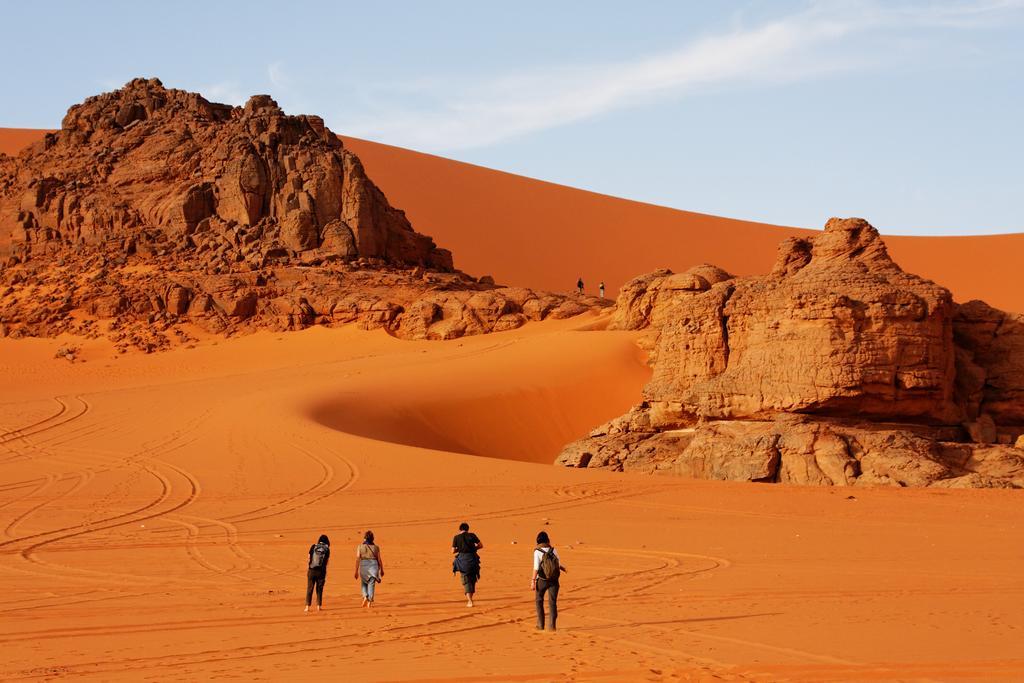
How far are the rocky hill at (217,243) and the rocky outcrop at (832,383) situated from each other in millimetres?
12553

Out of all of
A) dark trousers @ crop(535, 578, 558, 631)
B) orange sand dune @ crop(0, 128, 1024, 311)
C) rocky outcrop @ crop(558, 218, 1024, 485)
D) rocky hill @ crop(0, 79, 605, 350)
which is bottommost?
dark trousers @ crop(535, 578, 558, 631)

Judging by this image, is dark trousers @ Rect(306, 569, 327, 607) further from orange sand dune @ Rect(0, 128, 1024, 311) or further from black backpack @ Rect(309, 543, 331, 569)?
orange sand dune @ Rect(0, 128, 1024, 311)

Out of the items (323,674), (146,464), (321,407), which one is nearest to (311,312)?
(321,407)

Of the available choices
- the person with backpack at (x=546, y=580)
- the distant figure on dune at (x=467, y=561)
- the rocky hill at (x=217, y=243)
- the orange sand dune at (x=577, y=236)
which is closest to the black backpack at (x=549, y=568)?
the person with backpack at (x=546, y=580)

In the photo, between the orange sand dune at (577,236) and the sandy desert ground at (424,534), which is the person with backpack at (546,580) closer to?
the sandy desert ground at (424,534)

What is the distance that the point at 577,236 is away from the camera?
72.2 meters

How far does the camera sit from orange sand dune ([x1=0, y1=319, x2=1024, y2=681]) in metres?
9.01

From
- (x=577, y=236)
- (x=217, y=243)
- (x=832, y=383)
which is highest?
(x=577, y=236)

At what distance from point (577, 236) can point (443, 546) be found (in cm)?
5801

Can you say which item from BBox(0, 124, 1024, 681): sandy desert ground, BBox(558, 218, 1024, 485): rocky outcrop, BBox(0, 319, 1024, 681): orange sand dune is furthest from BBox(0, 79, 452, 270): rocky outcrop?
BBox(558, 218, 1024, 485): rocky outcrop

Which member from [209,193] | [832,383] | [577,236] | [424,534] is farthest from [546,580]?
[577,236]

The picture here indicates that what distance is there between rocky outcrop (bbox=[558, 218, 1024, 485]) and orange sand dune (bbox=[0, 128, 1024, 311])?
37.9 meters

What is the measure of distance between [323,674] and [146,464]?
14.0 meters

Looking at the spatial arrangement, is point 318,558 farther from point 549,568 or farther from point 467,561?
point 549,568
